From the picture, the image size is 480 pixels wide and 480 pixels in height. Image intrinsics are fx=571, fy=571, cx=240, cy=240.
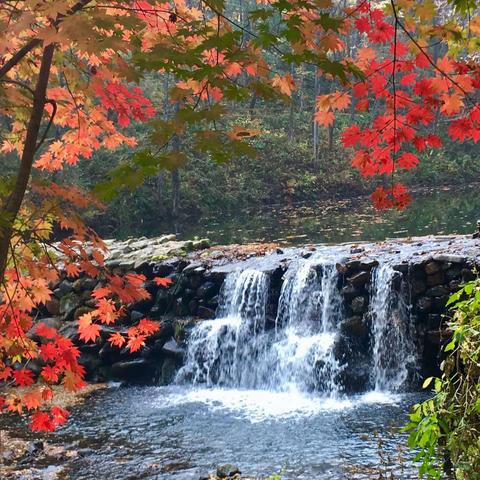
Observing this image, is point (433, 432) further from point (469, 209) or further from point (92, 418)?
point (469, 209)

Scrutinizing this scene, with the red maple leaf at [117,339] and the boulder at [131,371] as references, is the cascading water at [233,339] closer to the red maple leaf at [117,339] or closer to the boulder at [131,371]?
the boulder at [131,371]

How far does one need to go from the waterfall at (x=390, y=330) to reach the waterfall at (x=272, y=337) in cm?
76

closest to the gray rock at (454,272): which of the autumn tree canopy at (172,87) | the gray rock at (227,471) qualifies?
the gray rock at (227,471)

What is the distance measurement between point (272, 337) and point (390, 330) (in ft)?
7.34

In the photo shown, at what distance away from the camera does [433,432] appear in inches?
117

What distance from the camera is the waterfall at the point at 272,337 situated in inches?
399

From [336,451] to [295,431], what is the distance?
34.5 inches

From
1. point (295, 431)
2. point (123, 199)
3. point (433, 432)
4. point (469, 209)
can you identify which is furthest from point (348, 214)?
point (433, 432)

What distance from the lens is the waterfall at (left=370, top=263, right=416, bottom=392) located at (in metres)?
9.90

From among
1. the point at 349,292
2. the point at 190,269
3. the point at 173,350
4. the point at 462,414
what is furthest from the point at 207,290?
the point at 462,414

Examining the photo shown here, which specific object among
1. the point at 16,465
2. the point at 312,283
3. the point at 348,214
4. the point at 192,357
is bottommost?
the point at 16,465

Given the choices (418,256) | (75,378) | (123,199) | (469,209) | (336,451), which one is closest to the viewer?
(75,378)

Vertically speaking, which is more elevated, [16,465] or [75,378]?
[75,378]

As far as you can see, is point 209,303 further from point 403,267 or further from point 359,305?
point 403,267
